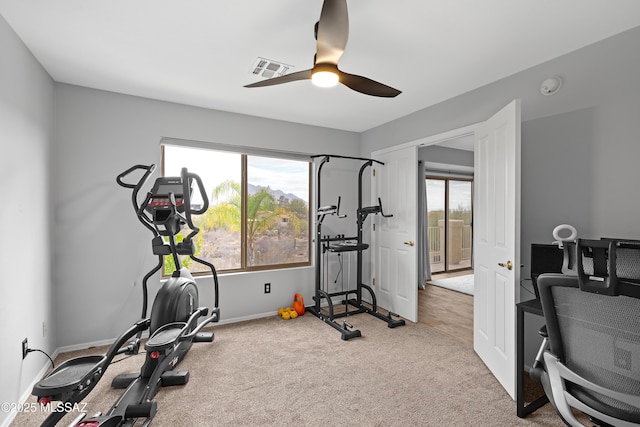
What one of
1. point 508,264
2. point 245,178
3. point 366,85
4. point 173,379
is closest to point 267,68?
point 366,85

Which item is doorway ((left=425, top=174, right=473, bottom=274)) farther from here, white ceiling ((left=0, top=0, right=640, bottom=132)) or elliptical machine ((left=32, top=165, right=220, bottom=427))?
elliptical machine ((left=32, top=165, right=220, bottom=427))

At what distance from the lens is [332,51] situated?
5.20 ft

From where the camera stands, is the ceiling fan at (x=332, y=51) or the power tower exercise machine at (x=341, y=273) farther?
the power tower exercise machine at (x=341, y=273)

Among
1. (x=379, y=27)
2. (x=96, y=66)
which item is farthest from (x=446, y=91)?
(x=96, y=66)

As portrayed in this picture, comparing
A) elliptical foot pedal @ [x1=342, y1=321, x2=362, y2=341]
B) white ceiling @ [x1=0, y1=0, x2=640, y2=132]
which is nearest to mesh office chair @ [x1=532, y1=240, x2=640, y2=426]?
white ceiling @ [x1=0, y1=0, x2=640, y2=132]

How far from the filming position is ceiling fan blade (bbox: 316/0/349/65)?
143cm

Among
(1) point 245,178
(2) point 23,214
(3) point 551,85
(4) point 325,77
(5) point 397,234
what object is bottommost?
(5) point 397,234

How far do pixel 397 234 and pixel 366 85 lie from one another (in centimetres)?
249

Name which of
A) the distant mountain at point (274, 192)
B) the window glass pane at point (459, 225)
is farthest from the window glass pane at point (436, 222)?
the distant mountain at point (274, 192)

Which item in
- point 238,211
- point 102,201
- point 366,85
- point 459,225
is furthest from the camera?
point 459,225

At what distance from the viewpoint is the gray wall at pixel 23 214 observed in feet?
6.44

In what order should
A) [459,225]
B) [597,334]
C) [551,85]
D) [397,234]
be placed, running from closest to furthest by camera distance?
[597,334] < [551,85] < [397,234] < [459,225]

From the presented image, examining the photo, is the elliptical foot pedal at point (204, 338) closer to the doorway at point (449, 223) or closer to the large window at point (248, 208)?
the large window at point (248, 208)

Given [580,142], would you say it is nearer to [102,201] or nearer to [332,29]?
[332,29]
